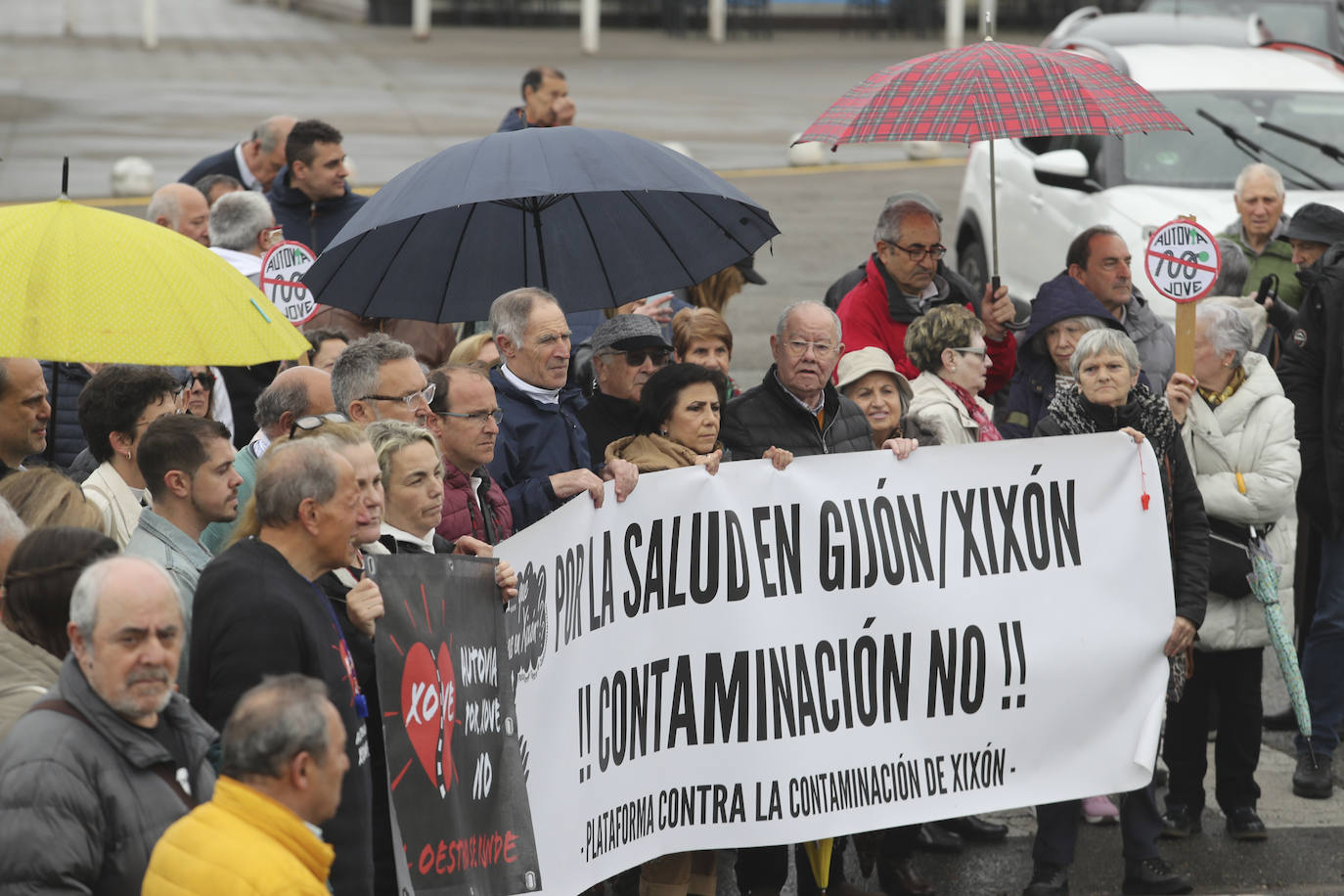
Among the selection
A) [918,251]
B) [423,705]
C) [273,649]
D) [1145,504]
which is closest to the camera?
[273,649]

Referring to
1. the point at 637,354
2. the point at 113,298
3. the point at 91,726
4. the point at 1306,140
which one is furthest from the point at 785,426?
the point at 1306,140

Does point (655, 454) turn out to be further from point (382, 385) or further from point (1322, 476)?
point (1322, 476)

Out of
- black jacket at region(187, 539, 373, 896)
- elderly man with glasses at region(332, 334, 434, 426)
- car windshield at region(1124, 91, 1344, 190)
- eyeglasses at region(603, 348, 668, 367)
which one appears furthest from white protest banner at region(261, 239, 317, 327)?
car windshield at region(1124, 91, 1344, 190)

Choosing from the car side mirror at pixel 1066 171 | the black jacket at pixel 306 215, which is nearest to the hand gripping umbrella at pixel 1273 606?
the car side mirror at pixel 1066 171

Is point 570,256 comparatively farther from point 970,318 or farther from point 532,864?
point 532,864

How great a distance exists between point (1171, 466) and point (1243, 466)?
60cm

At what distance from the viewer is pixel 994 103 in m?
7.29

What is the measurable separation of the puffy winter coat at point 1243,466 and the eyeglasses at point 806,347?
1.57 m

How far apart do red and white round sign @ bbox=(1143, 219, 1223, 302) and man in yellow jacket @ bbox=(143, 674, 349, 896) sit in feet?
15.5

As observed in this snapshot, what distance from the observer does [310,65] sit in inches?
1243

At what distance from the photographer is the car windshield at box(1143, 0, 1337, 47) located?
18078 mm

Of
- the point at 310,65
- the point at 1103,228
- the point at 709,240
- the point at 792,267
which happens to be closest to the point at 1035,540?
the point at 709,240

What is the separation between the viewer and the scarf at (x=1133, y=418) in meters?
6.49

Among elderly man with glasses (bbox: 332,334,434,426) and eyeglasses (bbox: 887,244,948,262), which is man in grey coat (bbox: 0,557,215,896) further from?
eyeglasses (bbox: 887,244,948,262)
